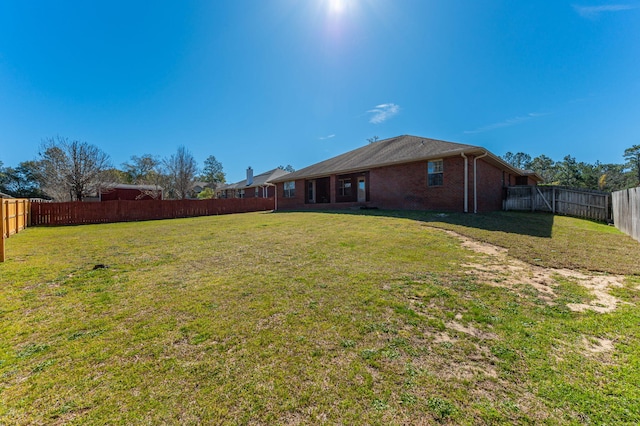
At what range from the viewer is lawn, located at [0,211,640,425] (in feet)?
6.04

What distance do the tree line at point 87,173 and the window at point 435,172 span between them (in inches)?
1111

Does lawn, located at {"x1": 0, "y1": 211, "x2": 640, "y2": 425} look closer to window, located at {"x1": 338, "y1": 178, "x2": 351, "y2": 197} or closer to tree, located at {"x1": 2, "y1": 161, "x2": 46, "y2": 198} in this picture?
window, located at {"x1": 338, "y1": 178, "x2": 351, "y2": 197}

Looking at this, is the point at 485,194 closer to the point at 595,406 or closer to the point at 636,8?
the point at 636,8

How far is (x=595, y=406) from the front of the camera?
184 centimetres

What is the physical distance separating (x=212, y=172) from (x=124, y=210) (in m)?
54.1

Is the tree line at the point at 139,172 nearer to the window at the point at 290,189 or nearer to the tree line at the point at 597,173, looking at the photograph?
the tree line at the point at 597,173

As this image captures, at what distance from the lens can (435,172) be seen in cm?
1377

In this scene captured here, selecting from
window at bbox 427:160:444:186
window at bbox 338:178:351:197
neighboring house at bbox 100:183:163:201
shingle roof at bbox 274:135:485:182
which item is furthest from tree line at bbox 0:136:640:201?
window at bbox 427:160:444:186

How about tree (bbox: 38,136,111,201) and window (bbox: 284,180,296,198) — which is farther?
window (bbox: 284,180,296,198)

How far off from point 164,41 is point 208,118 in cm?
1008

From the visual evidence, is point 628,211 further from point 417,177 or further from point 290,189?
point 290,189

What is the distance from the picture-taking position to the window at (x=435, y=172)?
13.5 metres

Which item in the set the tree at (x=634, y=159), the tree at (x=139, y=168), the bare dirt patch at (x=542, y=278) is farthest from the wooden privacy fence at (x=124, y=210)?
the tree at (x=634, y=159)

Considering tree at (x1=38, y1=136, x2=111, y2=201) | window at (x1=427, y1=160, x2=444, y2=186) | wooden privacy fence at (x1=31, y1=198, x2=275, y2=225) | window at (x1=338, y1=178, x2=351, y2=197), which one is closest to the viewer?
window at (x1=427, y1=160, x2=444, y2=186)
